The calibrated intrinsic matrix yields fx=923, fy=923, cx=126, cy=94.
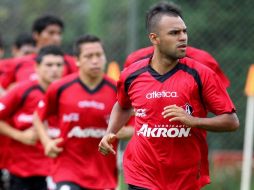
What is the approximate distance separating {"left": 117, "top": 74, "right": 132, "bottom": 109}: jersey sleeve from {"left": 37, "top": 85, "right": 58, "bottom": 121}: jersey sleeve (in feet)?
5.28

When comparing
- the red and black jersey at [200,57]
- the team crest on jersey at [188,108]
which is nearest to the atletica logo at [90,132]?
the red and black jersey at [200,57]

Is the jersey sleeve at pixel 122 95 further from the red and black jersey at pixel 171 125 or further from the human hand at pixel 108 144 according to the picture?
the human hand at pixel 108 144

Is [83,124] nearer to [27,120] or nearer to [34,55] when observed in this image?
[27,120]

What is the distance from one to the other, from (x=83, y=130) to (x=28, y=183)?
1.51 m

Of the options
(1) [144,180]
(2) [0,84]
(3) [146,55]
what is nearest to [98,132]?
(3) [146,55]

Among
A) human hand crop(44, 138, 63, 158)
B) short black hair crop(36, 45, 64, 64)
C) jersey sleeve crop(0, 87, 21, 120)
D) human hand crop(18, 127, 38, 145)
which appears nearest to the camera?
human hand crop(44, 138, 63, 158)

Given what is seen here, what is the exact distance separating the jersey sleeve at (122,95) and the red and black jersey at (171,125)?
5.2 inches

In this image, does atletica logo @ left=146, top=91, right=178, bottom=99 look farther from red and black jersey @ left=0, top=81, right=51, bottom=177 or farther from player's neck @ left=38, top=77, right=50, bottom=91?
player's neck @ left=38, top=77, right=50, bottom=91

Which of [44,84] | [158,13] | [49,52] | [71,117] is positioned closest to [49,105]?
[71,117]

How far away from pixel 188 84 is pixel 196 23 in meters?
5.82

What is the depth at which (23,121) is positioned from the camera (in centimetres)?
974

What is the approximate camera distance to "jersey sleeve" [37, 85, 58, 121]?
8758mm

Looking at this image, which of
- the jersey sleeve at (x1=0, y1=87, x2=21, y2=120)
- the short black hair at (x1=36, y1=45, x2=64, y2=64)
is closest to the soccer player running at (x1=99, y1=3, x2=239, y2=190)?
the jersey sleeve at (x1=0, y1=87, x2=21, y2=120)

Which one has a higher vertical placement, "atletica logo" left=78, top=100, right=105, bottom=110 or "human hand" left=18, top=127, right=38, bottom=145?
"atletica logo" left=78, top=100, right=105, bottom=110
